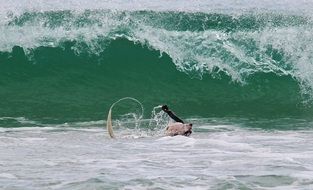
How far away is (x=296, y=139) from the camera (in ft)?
54.0

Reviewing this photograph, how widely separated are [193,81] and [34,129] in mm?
6639

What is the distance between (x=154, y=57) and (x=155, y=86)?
4.44 feet

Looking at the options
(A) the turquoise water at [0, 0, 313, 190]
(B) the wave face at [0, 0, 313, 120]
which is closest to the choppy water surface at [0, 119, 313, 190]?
(A) the turquoise water at [0, 0, 313, 190]

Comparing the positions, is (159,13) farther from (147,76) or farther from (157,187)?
(157,187)

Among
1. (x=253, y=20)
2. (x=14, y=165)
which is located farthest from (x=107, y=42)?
(x=14, y=165)

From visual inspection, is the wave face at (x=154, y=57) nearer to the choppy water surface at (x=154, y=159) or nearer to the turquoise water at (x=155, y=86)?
the turquoise water at (x=155, y=86)

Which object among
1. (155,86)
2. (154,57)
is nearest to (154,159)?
(155,86)

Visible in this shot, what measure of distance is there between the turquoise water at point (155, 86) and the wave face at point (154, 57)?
0.03 meters

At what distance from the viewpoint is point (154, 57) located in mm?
24484

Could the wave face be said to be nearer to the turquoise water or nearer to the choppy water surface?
the turquoise water

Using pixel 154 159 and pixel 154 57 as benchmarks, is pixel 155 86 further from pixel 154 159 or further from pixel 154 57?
pixel 154 159

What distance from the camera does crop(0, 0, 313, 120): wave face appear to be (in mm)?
22250

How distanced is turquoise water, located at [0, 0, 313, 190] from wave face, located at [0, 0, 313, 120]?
1.2 inches

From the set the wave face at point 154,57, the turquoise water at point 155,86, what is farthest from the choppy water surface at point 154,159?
the wave face at point 154,57
